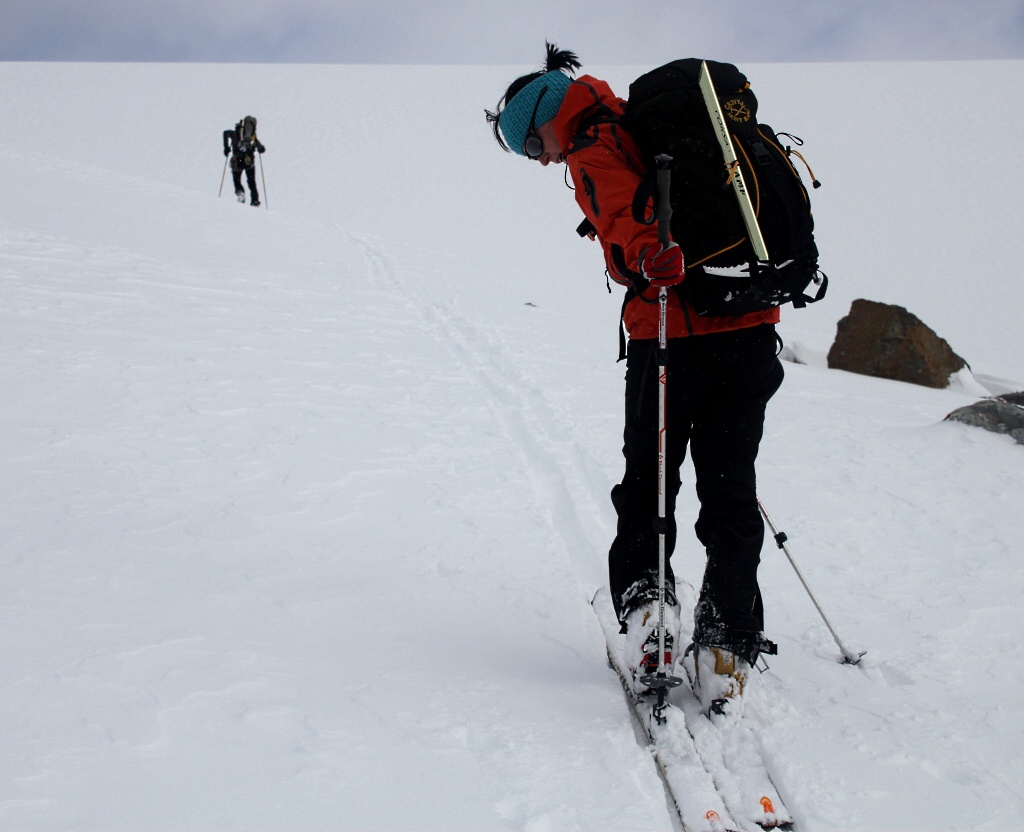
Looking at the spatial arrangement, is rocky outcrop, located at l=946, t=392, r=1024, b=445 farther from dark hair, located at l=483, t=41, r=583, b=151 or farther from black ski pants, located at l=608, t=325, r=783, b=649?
dark hair, located at l=483, t=41, r=583, b=151

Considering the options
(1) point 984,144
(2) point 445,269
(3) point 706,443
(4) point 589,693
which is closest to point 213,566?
(4) point 589,693

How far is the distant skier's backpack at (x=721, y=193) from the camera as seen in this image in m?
2.16

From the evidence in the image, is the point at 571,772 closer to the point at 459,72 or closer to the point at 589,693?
the point at 589,693

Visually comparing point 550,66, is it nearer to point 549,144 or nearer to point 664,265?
point 549,144

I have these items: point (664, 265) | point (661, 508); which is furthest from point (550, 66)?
point (661, 508)

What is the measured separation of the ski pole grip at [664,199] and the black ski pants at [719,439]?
37 centimetres

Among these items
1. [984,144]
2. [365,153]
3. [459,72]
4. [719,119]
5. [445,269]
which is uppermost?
[459,72]

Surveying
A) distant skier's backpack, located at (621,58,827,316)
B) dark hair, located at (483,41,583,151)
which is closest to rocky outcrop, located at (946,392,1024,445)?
distant skier's backpack, located at (621,58,827,316)

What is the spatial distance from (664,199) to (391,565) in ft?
6.10

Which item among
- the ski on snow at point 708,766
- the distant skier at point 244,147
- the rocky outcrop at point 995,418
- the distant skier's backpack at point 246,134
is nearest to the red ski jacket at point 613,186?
the ski on snow at point 708,766

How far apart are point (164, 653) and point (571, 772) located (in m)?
1.21

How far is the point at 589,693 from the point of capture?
2.52 m

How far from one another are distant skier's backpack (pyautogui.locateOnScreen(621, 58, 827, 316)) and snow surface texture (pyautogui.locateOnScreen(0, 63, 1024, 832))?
4.15ft

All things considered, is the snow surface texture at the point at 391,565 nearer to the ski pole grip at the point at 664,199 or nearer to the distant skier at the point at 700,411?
the distant skier at the point at 700,411
